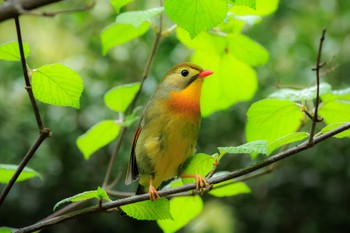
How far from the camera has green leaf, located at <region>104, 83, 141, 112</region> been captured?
2279 mm

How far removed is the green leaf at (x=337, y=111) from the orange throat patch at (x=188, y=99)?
2.38 feet

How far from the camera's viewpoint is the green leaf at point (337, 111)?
1.90 meters

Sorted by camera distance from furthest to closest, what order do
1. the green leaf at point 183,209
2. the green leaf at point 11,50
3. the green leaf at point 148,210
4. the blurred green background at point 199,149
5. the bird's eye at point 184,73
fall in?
the blurred green background at point 199,149 < the bird's eye at point 184,73 < the green leaf at point 183,209 < the green leaf at point 148,210 < the green leaf at point 11,50

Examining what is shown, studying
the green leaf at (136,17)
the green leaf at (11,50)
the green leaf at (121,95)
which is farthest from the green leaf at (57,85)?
the green leaf at (121,95)

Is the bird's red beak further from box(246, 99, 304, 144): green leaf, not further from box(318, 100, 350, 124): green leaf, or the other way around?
box(318, 100, 350, 124): green leaf

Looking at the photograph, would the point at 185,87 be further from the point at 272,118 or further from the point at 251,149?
the point at 251,149

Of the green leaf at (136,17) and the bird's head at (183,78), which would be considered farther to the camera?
the bird's head at (183,78)

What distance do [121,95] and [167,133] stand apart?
291mm

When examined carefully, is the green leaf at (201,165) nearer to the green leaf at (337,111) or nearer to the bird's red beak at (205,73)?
the green leaf at (337,111)

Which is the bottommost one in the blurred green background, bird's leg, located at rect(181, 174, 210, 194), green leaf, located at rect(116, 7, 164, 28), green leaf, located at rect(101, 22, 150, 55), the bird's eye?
the blurred green background

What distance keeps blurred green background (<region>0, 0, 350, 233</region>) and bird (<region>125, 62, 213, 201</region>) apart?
5.65 feet

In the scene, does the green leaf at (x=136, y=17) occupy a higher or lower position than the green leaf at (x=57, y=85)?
higher

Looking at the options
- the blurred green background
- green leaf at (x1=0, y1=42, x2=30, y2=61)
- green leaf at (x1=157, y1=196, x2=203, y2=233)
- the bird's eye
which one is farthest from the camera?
the blurred green background

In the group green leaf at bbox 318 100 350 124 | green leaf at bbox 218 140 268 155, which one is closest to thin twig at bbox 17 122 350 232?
green leaf at bbox 218 140 268 155
